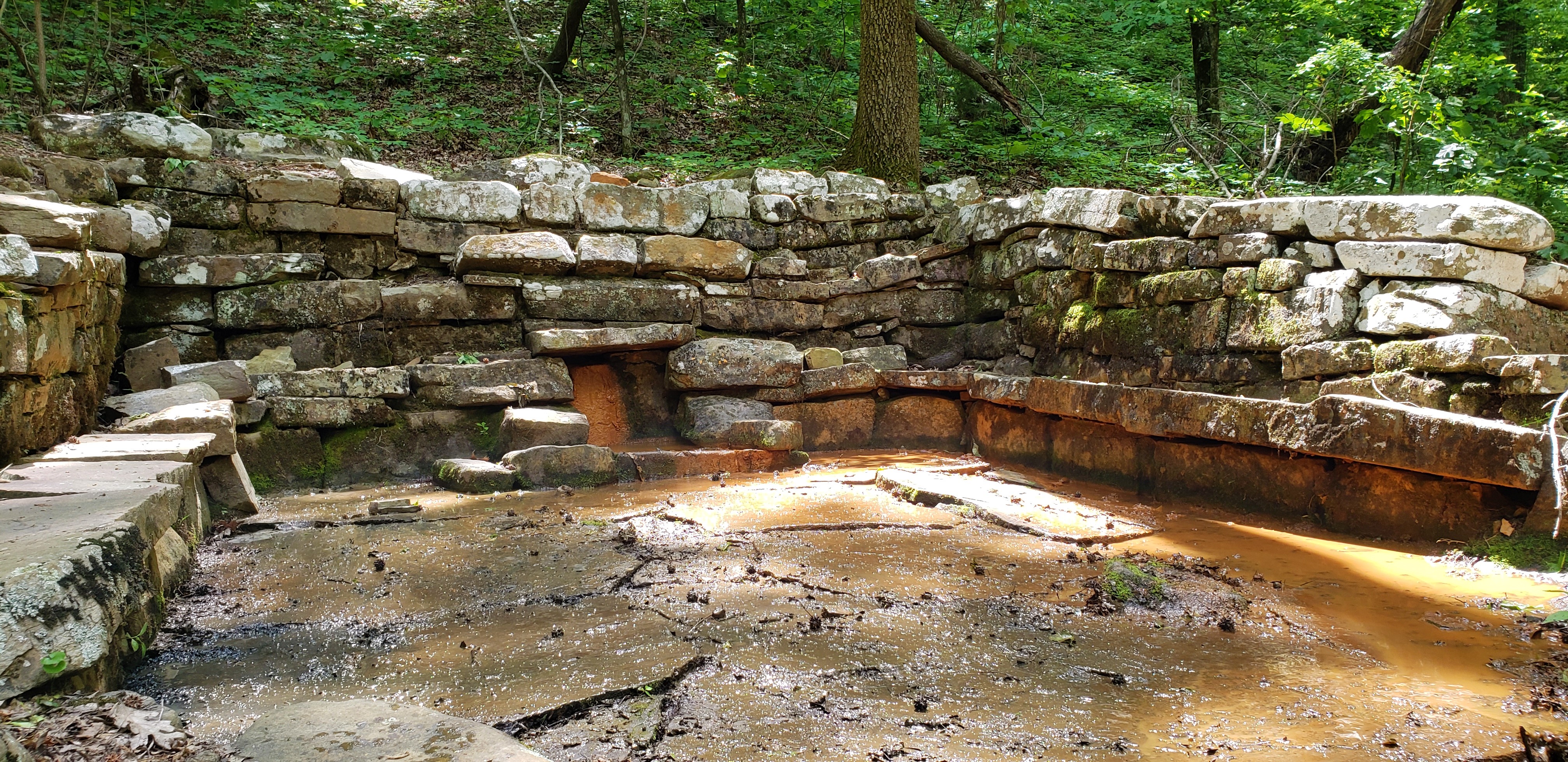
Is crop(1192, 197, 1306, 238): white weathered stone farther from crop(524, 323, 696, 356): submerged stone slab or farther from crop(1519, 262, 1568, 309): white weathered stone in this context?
crop(524, 323, 696, 356): submerged stone slab

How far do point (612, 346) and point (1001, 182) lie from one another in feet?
16.6

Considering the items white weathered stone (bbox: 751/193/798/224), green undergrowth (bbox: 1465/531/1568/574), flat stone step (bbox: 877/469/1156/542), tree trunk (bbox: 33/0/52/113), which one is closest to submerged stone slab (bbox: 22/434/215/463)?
flat stone step (bbox: 877/469/1156/542)

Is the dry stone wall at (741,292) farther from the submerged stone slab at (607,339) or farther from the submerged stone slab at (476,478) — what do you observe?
the submerged stone slab at (476,478)

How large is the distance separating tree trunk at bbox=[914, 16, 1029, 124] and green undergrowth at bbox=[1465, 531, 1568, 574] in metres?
7.71

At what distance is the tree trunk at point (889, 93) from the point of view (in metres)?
8.73

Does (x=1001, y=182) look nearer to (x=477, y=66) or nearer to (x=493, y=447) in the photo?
(x=493, y=447)

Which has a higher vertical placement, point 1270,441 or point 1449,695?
point 1270,441

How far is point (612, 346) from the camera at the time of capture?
21.9 ft

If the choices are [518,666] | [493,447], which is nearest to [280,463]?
[493,447]

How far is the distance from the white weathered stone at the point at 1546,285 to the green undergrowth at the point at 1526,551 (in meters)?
1.60

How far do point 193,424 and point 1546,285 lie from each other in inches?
275

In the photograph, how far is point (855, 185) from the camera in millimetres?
8055

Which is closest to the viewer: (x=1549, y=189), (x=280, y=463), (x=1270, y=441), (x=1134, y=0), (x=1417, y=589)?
(x=1417, y=589)

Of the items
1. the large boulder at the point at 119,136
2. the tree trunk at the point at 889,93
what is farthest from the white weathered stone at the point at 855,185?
the large boulder at the point at 119,136
